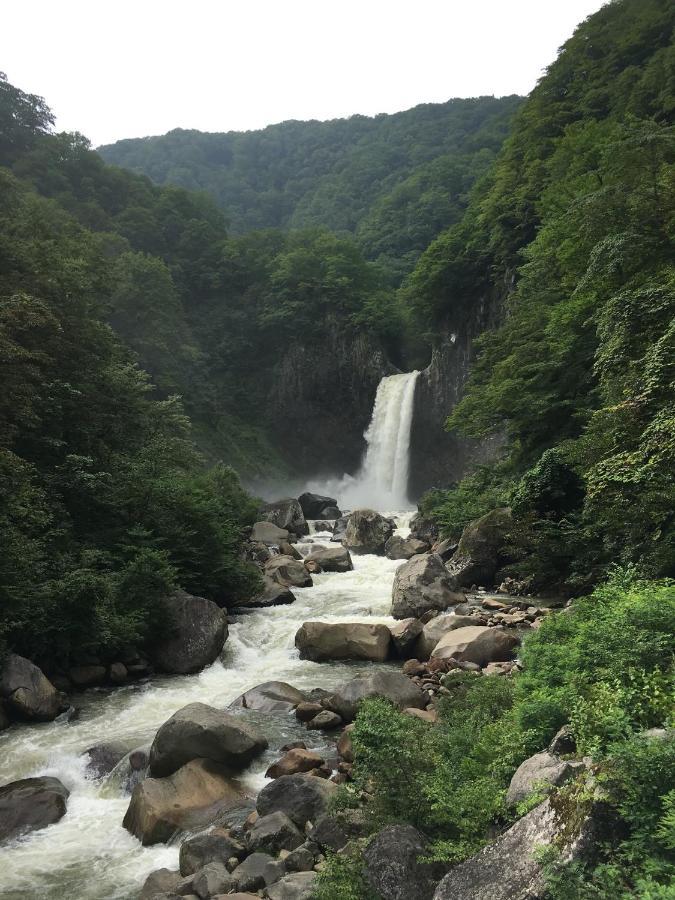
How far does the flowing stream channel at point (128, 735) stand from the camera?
6297mm

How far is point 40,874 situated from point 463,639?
740cm

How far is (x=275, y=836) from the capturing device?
5.95m

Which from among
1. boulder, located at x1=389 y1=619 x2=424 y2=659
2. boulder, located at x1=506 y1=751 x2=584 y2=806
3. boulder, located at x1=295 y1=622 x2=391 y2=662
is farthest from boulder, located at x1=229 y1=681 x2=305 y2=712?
boulder, located at x1=506 y1=751 x2=584 y2=806

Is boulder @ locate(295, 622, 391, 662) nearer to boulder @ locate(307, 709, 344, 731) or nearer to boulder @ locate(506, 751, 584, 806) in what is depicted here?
boulder @ locate(307, 709, 344, 731)

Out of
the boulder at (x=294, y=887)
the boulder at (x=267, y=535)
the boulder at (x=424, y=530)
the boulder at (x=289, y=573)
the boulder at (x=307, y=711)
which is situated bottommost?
the boulder at (x=424, y=530)

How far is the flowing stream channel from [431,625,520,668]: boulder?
1.82 metres

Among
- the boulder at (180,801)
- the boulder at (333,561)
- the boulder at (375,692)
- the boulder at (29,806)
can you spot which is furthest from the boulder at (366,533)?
the boulder at (29,806)

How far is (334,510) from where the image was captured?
113 feet

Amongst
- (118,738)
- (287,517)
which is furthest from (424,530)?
Answer: (118,738)

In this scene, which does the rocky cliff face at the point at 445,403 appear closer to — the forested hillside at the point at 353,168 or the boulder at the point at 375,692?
the forested hillside at the point at 353,168

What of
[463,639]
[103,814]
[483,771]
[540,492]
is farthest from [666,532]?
[103,814]

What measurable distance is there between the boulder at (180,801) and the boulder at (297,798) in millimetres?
791

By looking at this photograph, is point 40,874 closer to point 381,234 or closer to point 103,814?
point 103,814

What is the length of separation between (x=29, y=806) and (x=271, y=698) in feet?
12.8
